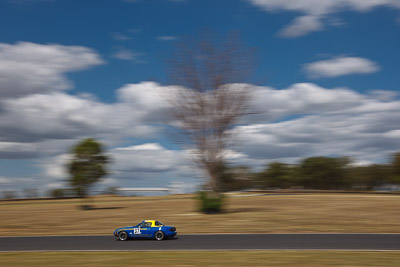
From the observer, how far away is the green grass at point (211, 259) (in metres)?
12.1

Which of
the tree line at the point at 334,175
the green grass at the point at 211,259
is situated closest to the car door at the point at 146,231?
the green grass at the point at 211,259

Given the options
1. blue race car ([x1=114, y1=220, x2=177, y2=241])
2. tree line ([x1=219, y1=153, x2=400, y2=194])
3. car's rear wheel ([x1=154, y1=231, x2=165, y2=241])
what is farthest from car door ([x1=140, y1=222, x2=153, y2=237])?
tree line ([x1=219, y1=153, x2=400, y2=194])

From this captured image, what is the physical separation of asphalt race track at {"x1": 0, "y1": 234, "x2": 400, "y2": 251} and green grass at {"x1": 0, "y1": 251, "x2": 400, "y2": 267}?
1431 mm

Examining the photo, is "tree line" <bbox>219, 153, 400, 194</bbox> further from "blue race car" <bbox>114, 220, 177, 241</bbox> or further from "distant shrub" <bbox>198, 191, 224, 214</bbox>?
"blue race car" <bbox>114, 220, 177, 241</bbox>

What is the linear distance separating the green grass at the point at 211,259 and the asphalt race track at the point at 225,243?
1.43m

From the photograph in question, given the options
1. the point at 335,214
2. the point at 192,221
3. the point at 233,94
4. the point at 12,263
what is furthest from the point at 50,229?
the point at 335,214

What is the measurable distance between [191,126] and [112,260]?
19829 mm

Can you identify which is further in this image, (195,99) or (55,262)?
(195,99)

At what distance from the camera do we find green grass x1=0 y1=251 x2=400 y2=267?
12.1 m

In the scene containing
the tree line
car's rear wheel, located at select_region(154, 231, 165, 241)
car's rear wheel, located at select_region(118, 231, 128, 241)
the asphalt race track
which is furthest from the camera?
the tree line

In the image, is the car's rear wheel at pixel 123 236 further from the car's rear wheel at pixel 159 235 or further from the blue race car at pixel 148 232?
the car's rear wheel at pixel 159 235

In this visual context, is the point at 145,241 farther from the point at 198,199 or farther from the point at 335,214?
the point at 335,214

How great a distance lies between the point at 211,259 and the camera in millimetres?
12984

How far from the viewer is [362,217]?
2778cm
